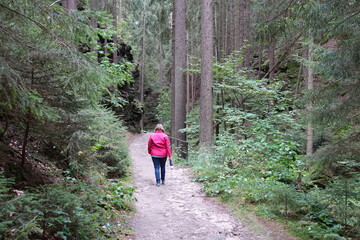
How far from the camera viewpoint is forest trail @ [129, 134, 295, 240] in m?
4.31

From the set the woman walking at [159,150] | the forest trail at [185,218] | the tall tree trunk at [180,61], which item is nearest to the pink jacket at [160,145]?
the woman walking at [159,150]

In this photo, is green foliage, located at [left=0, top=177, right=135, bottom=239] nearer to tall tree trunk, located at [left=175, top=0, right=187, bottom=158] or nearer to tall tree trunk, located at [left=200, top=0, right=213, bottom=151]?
tall tree trunk, located at [left=200, top=0, right=213, bottom=151]

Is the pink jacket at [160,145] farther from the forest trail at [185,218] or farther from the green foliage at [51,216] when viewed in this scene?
the green foliage at [51,216]

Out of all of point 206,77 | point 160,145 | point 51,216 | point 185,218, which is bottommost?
point 185,218

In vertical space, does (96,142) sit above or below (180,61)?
below

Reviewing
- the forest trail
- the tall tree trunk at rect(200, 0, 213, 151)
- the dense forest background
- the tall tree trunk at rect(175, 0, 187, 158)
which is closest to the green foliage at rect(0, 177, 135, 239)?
the dense forest background

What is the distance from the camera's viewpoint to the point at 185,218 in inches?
201

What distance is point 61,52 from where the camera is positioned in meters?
3.20

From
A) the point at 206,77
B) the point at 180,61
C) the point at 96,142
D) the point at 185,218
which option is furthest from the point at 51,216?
the point at 180,61

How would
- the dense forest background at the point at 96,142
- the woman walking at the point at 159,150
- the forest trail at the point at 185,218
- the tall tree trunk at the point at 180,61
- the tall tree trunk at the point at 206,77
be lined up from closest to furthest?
the dense forest background at the point at 96,142, the forest trail at the point at 185,218, the woman walking at the point at 159,150, the tall tree trunk at the point at 206,77, the tall tree trunk at the point at 180,61

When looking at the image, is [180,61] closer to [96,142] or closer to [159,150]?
[159,150]

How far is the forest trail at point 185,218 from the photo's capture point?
4.31 meters

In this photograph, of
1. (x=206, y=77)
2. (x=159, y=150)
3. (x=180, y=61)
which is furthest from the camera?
(x=180, y=61)

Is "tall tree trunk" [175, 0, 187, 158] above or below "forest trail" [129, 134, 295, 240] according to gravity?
above
